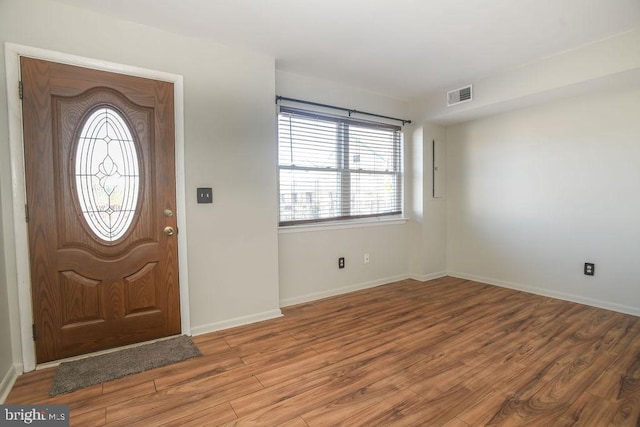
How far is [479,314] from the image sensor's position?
315 cm

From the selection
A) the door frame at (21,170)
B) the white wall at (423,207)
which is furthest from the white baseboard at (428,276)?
the door frame at (21,170)

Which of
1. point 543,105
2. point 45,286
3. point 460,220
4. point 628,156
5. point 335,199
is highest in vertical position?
point 543,105

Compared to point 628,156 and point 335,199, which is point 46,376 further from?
point 628,156

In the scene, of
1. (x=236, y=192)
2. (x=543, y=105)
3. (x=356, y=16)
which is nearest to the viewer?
(x=356, y=16)

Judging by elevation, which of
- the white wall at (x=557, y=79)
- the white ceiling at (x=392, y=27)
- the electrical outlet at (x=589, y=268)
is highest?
the white ceiling at (x=392, y=27)

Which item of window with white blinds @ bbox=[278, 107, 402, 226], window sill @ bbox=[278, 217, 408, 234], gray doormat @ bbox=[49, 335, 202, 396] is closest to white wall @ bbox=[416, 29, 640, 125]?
window with white blinds @ bbox=[278, 107, 402, 226]

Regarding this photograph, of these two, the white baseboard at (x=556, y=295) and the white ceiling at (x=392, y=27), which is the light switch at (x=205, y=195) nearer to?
the white ceiling at (x=392, y=27)

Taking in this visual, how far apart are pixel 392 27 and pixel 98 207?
2.61 meters

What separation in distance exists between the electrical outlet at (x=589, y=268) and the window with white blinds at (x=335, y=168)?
6.97ft

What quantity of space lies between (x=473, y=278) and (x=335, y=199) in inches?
90.5

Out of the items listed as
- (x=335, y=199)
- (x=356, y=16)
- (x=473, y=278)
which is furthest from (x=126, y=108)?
(x=473, y=278)

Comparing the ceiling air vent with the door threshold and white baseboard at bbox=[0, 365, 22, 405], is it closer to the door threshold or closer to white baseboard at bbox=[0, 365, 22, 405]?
the door threshold

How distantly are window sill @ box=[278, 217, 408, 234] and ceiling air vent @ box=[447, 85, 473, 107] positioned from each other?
162 cm

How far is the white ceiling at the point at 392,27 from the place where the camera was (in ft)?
7.23
